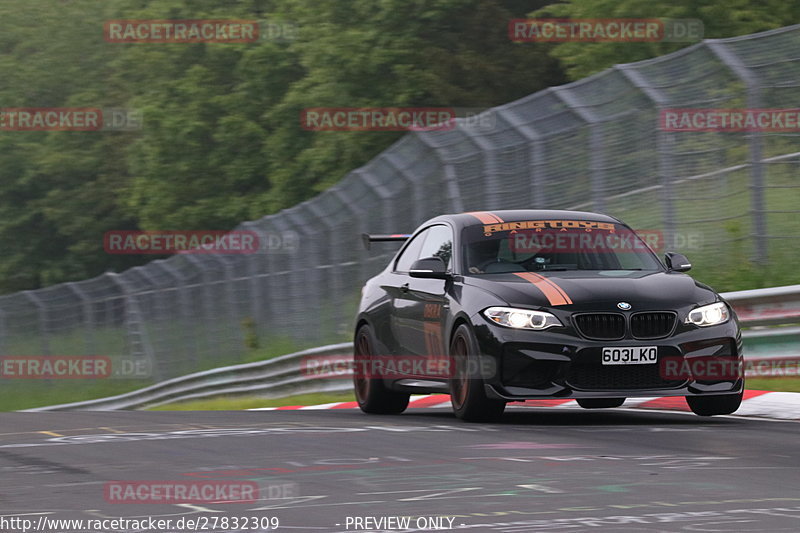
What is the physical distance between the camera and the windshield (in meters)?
11.4

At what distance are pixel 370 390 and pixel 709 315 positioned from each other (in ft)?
11.0

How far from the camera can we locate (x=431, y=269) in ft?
37.3

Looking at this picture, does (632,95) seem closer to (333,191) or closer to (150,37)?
(333,191)

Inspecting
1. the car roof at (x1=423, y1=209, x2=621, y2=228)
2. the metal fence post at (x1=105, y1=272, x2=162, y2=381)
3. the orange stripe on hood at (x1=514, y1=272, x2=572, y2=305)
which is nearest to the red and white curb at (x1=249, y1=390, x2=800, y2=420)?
the car roof at (x1=423, y1=209, x2=621, y2=228)

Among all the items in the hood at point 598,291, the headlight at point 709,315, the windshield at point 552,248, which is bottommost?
the headlight at point 709,315

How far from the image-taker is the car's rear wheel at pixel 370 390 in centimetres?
1277

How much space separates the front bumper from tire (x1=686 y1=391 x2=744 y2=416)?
39 cm

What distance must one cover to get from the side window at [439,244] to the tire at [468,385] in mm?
944

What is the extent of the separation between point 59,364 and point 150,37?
26766 millimetres

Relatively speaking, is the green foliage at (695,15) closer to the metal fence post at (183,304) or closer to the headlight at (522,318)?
the metal fence post at (183,304)

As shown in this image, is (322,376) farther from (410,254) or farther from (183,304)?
(183,304)

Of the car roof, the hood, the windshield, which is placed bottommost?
the hood

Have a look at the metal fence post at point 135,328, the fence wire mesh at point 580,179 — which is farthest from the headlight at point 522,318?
the metal fence post at point 135,328

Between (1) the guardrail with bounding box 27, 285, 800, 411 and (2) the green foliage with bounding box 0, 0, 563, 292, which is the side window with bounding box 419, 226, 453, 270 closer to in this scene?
(1) the guardrail with bounding box 27, 285, 800, 411
